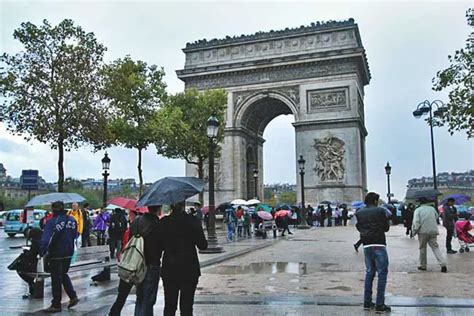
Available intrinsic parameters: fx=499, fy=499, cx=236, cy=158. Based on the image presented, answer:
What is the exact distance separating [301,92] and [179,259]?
3681 cm

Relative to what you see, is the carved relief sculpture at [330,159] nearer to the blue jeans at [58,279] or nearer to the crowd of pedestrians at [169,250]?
the crowd of pedestrians at [169,250]

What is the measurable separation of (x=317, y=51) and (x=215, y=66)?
9.09 meters

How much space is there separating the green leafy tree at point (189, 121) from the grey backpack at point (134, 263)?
27130 millimetres

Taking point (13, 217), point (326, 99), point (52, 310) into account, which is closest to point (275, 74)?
point (326, 99)

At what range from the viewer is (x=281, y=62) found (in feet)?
136

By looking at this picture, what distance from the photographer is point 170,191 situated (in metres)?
5.34

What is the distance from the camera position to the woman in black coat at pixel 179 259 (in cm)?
520

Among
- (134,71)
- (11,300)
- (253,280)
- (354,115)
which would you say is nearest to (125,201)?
(11,300)

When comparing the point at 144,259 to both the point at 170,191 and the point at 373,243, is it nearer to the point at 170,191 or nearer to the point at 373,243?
the point at 170,191

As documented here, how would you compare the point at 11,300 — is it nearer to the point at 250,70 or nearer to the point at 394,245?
the point at 394,245

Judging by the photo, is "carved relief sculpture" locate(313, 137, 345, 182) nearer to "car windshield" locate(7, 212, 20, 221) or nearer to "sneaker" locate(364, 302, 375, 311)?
"car windshield" locate(7, 212, 20, 221)

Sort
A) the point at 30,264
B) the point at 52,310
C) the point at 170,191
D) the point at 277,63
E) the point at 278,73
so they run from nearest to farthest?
the point at 170,191
the point at 52,310
the point at 30,264
the point at 277,63
the point at 278,73

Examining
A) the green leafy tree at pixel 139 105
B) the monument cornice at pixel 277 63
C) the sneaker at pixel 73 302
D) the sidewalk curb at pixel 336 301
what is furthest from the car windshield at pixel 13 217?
the sidewalk curb at pixel 336 301

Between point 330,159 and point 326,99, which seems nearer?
point 330,159
